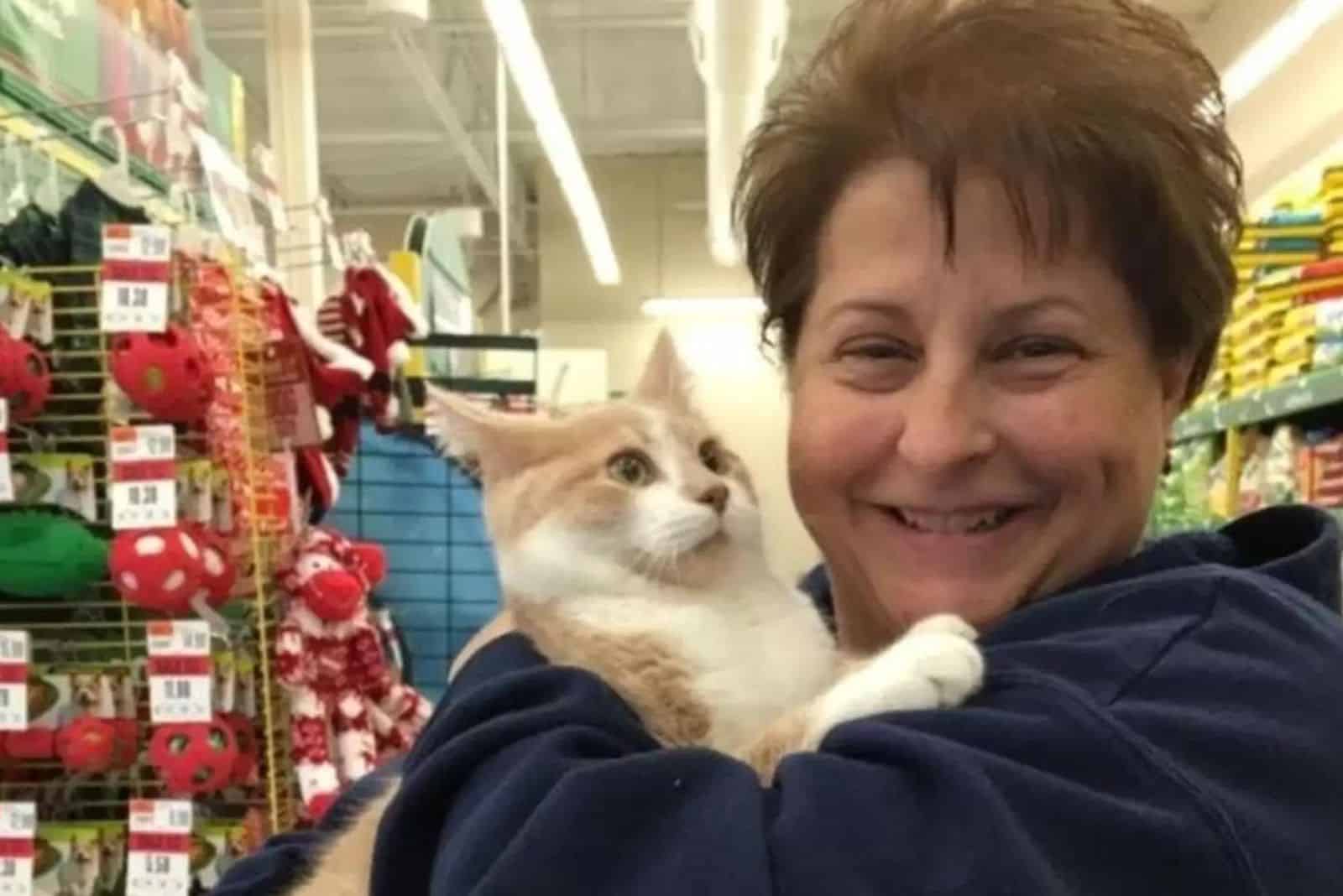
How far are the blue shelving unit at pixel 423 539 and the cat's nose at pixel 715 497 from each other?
159 centimetres

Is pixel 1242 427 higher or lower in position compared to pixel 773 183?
lower

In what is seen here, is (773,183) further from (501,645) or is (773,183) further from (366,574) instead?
(366,574)

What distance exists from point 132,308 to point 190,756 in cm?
63

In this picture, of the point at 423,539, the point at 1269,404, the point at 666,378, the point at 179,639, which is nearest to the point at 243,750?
the point at 179,639

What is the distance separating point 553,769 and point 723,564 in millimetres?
560

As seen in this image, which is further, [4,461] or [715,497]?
[4,461]

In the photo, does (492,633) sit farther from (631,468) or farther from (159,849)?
(159,849)

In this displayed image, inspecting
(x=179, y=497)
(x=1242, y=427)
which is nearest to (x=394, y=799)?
(x=179, y=497)

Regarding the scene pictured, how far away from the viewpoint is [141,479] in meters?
2.03

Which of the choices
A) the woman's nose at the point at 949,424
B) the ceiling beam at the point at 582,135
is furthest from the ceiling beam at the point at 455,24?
the woman's nose at the point at 949,424

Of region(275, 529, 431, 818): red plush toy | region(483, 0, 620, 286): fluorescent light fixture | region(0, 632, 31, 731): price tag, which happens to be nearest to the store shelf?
region(275, 529, 431, 818): red plush toy

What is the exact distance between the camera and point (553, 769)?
2.72 ft

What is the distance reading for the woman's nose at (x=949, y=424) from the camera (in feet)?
3.42

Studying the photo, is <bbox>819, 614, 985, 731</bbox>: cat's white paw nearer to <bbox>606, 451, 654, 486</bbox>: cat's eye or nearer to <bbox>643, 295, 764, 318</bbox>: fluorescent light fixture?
<bbox>606, 451, 654, 486</bbox>: cat's eye
